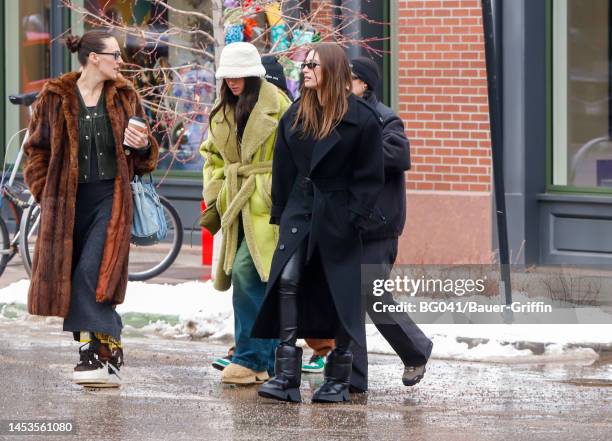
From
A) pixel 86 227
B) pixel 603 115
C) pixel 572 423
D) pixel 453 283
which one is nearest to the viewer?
pixel 572 423

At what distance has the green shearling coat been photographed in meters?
8.91

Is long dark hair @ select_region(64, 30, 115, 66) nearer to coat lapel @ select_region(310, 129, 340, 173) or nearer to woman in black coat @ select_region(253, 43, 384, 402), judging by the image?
woman in black coat @ select_region(253, 43, 384, 402)

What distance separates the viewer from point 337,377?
8344mm

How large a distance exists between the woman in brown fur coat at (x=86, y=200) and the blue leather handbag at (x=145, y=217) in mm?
112

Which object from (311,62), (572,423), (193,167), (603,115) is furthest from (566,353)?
(193,167)

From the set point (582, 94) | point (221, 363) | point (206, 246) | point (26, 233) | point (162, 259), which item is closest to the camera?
point (221, 363)

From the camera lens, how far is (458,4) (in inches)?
571

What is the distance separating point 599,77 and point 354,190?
260 inches

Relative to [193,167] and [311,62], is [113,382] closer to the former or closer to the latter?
[311,62]

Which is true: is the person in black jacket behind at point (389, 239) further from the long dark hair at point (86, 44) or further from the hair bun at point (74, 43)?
the hair bun at point (74, 43)

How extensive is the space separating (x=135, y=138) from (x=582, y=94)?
6.73 meters

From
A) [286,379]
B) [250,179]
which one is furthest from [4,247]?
[286,379]

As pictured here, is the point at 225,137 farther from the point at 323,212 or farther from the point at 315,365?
the point at 315,365

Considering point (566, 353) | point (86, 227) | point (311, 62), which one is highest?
point (311, 62)
